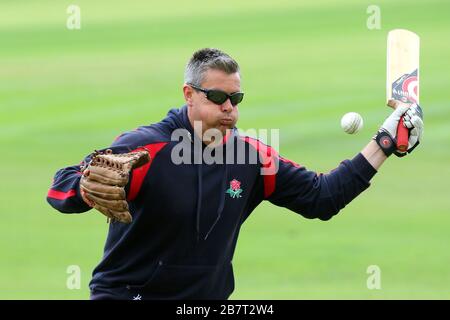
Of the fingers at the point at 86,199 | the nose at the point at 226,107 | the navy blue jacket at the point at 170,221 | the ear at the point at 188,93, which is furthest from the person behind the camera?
the ear at the point at 188,93

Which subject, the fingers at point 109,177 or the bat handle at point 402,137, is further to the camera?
the bat handle at point 402,137

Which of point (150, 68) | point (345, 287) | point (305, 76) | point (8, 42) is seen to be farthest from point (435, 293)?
point (8, 42)

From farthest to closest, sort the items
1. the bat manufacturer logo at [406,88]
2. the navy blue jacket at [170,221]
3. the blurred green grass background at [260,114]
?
the blurred green grass background at [260,114]
the bat manufacturer logo at [406,88]
the navy blue jacket at [170,221]

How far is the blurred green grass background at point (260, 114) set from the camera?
10219 millimetres

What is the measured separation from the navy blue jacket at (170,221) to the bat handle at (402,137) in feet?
2.71

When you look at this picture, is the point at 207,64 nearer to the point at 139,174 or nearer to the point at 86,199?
the point at 139,174

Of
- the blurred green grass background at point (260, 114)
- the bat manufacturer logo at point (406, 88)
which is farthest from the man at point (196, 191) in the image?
the blurred green grass background at point (260, 114)

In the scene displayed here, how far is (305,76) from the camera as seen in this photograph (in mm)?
16438

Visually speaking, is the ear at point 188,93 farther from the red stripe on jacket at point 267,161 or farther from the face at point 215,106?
the red stripe on jacket at point 267,161

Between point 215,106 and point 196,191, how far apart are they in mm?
465

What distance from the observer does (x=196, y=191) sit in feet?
19.8

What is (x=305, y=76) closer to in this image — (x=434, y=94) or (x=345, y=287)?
(x=434, y=94)

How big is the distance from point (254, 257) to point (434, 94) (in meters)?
5.81

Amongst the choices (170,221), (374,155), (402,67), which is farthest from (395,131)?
A: (170,221)
